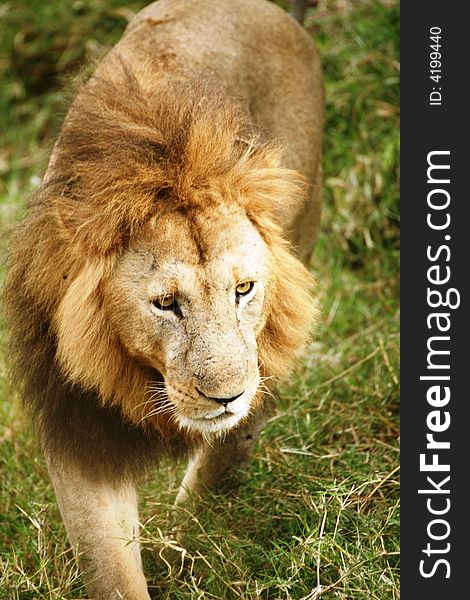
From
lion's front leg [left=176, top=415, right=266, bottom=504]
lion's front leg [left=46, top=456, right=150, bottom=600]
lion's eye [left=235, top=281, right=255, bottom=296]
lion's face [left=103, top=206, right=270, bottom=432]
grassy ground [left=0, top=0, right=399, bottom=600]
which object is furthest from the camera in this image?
lion's front leg [left=176, top=415, right=266, bottom=504]

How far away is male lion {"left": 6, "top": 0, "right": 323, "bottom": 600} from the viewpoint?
321cm

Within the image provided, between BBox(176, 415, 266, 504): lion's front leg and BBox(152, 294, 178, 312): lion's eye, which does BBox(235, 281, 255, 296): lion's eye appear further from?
BBox(176, 415, 266, 504): lion's front leg

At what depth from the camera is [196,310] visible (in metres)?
3.16

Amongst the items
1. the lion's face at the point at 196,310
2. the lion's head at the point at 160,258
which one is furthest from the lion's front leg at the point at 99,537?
the lion's face at the point at 196,310

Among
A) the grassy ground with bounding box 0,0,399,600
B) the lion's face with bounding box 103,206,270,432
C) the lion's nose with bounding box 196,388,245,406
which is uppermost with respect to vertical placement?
the lion's face with bounding box 103,206,270,432

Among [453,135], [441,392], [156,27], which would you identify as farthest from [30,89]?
[441,392]

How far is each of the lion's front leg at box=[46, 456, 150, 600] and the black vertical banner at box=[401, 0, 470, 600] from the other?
91 centimetres

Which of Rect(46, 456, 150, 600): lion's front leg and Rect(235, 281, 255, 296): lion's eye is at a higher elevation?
Rect(235, 281, 255, 296): lion's eye

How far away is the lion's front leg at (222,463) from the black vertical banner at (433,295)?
60 cm

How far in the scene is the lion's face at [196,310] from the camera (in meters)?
3.15

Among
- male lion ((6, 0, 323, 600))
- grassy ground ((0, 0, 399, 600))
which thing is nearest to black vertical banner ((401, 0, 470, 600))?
grassy ground ((0, 0, 399, 600))

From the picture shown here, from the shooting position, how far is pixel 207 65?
432 centimetres

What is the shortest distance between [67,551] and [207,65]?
6.41 ft

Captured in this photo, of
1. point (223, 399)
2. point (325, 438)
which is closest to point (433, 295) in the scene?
point (325, 438)
